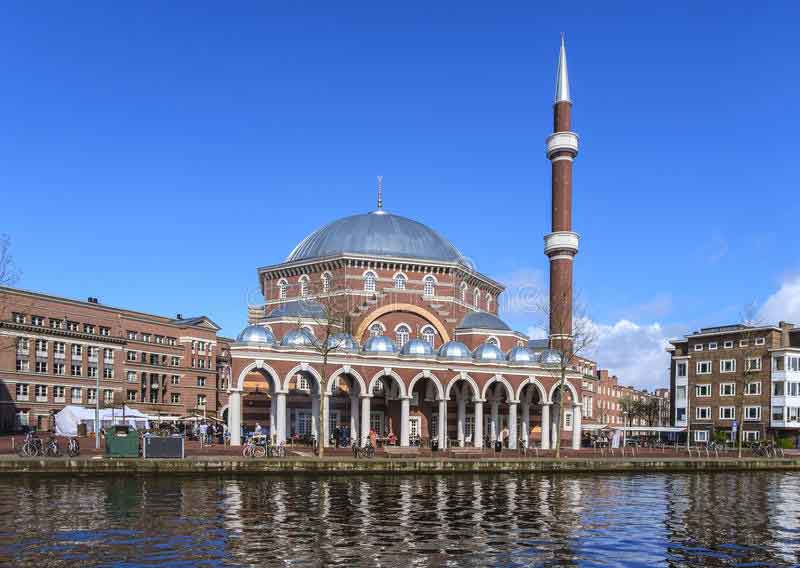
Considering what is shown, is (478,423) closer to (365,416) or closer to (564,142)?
(365,416)

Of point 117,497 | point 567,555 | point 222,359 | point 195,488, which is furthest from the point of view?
point 222,359

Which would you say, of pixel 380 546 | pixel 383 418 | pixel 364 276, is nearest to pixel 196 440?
pixel 383 418

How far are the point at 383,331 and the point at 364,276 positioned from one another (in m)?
5.35

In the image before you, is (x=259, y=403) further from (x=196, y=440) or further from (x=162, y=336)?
(x=162, y=336)

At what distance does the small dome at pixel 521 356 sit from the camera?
73.5m

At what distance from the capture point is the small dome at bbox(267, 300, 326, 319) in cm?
7744

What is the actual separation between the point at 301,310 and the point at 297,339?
12237 millimetres

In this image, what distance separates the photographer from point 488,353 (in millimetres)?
72375

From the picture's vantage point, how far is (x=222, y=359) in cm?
10762

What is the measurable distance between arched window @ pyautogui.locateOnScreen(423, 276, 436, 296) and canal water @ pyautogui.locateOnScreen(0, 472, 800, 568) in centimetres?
3890

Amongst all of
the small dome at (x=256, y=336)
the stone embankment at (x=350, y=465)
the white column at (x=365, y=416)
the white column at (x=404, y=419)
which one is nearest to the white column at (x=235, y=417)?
the small dome at (x=256, y=336)

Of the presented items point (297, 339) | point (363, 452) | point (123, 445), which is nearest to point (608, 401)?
point (297, 339)

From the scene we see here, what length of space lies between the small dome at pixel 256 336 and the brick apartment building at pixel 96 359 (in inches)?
519

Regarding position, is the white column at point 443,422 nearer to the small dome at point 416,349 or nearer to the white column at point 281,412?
the small dome at point 416,349
